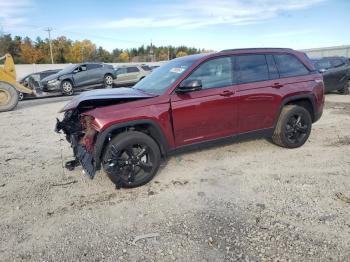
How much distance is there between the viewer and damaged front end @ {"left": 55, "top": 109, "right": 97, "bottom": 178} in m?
4.45

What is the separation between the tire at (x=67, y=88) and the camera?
17453 mm

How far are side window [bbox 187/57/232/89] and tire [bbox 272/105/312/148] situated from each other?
135 cm

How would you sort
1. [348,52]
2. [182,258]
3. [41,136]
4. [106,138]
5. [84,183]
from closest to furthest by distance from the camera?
[182,258] < [106,138] < [84,183] < [41,136] < [348,52]

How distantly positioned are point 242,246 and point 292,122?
3384mm

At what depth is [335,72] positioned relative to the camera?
42.1ft

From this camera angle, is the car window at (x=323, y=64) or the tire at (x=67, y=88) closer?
the car window at (x=323, y=64)

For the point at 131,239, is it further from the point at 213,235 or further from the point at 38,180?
the point at 38,180

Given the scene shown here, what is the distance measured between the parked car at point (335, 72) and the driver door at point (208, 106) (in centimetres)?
888

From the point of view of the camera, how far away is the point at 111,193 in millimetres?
4496

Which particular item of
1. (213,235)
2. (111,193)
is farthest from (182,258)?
(111,193)

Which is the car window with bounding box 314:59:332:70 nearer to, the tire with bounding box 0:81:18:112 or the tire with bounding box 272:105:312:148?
the tire with bounding box 272:105:312:148

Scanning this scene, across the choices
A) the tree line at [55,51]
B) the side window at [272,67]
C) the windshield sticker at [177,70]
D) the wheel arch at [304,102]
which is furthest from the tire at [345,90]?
the tree line at [55,51]

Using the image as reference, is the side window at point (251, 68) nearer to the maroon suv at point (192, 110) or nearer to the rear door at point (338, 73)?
the maroon suv at point (192, 110)

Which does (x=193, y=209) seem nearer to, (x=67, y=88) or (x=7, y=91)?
(x=7, y=91)
